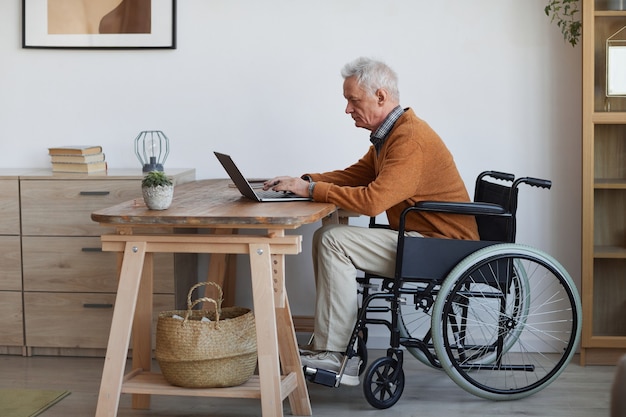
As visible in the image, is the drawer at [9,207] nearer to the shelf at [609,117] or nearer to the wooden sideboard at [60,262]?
the wooden sideboard at [60,262]

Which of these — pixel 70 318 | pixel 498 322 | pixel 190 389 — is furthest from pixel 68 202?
pixel 498 322

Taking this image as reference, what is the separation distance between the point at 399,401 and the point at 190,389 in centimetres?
79

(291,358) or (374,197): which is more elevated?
(374,197)

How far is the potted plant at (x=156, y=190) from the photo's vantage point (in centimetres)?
276

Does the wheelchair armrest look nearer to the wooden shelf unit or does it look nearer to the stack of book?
the wooden shelf unit

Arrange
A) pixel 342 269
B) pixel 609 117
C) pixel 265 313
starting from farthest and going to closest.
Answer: pixel 609 117 → pixel 342 269 → pixel 265 313

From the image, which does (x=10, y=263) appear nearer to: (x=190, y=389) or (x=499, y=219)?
(x=190, y=389)

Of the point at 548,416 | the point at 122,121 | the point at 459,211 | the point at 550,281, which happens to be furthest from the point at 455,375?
the point at 122,121

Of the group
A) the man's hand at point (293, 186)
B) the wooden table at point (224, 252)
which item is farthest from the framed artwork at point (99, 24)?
the wooden table at point (224, 252)

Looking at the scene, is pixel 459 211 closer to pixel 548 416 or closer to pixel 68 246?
pixel 548 416

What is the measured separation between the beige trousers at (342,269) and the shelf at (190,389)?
0.21m

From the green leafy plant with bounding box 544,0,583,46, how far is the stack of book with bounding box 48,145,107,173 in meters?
1.96

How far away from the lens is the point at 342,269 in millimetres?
3104

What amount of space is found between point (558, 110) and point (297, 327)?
1.46 m
